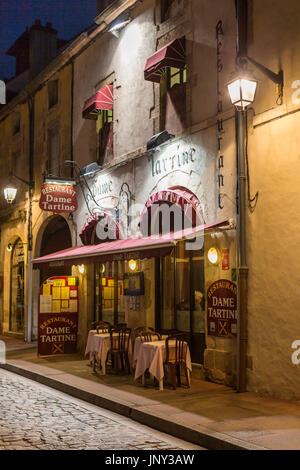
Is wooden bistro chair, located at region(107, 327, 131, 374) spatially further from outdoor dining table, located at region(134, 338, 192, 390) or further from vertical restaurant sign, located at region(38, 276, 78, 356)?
vertical restaurant sign, located at region(38, 276, 78, 356)

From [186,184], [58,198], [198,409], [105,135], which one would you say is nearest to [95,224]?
[58,198]

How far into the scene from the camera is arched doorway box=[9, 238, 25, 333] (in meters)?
19.1

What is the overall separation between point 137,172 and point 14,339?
892 centimetres

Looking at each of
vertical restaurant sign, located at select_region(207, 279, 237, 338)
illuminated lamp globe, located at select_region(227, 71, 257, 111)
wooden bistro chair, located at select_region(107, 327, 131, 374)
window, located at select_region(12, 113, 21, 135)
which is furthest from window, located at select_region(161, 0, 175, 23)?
window, located at select_region(12, 113, 21, 135)

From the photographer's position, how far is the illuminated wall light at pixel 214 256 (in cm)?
965

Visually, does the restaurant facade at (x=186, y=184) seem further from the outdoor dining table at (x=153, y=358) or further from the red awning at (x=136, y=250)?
the outdoor dining table at (x=153, y=358)

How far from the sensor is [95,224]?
14016 mm

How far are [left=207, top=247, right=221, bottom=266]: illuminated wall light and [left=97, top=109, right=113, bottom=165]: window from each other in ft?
16.5

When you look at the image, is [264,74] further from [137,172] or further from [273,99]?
[137,172]

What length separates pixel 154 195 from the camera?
11172mm

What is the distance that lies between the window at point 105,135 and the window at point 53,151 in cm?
258

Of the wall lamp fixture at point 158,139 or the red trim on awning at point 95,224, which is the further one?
the red trim on awning at point 95,224

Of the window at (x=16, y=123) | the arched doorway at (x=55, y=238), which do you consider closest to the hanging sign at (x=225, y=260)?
the arched doorway at (x=55, y=238)
